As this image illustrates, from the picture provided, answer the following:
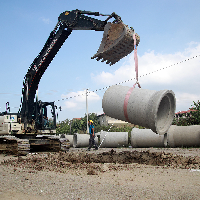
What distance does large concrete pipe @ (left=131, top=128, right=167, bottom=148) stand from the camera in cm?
1531

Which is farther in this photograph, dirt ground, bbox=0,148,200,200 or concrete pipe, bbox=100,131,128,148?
concrete pipe, bbox=100,131,128,148

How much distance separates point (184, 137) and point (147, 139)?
225 cm

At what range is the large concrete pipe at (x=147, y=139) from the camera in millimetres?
15312

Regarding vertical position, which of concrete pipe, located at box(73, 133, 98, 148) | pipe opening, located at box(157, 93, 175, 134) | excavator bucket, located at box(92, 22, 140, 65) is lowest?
concrete pipe, located at box(73, 133, 98, 148)

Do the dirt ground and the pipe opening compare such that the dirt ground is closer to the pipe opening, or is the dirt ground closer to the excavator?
the pipe opening

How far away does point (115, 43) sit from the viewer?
9.72 meters

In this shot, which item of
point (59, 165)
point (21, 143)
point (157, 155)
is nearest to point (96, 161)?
point (59, 165)

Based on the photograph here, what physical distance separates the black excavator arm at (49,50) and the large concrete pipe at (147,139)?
644 centimetres

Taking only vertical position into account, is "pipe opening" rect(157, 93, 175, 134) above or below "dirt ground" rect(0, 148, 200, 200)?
above

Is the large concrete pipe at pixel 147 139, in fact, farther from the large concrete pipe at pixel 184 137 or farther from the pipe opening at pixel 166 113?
the pipe opening at pixel 166 113

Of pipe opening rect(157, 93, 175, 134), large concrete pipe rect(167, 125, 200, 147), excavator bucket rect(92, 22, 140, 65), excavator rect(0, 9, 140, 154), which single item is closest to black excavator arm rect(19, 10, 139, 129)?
excavator rect(0, 9, 140, 154)

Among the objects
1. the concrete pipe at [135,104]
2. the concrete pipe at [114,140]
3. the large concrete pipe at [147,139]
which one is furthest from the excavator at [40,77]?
the large concrete pipe at [147,139]

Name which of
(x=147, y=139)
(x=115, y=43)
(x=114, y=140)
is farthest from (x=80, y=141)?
(x=115, y=43)

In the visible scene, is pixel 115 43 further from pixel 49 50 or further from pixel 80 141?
pixel 80 141
